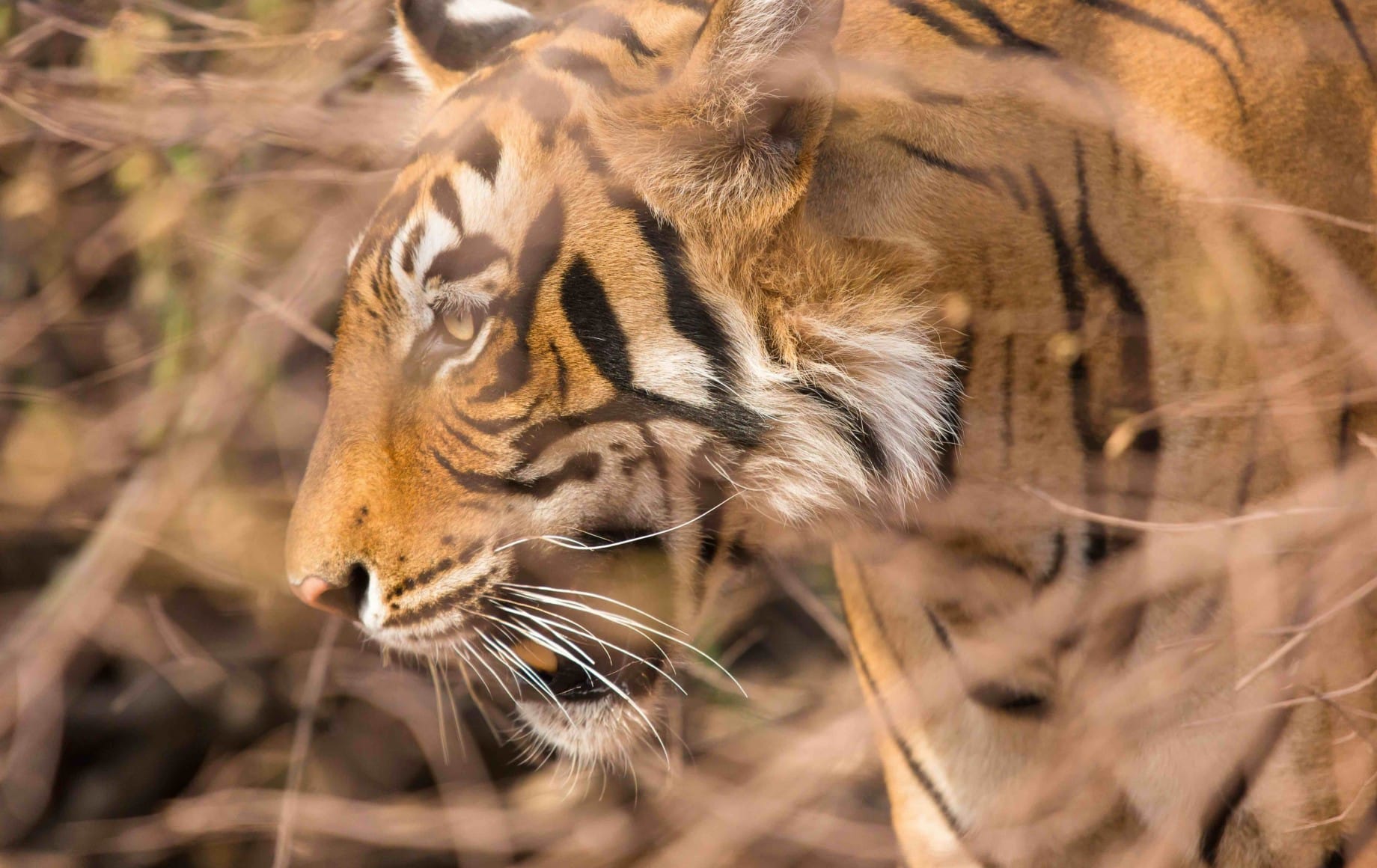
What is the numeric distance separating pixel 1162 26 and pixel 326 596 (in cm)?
98

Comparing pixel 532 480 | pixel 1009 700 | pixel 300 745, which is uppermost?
pixel 532 480

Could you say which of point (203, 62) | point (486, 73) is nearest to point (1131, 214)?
point (486, 73)

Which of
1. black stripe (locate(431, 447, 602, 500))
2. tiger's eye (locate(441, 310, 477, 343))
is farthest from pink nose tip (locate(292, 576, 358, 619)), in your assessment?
tiger's eye (locate(441, 310, 477, 343))

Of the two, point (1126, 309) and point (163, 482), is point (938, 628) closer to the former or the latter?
point (1126, 309)

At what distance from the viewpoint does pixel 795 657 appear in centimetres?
234

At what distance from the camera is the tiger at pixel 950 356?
1.00m

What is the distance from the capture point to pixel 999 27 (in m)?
1.06

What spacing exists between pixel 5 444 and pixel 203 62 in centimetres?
75

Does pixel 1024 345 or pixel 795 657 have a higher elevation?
pixel 1024 345

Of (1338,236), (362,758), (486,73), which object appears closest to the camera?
(1338,236)

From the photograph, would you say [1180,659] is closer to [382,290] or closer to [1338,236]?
[1338,236]

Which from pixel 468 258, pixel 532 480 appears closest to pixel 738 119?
pixel 468 258

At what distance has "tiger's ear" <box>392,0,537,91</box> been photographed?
1.31m

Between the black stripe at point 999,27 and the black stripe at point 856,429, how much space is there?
363 mm
